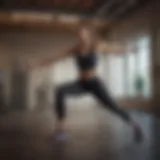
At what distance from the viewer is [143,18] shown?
4961 millimetres

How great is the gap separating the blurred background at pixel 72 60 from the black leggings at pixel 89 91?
0.39 meters

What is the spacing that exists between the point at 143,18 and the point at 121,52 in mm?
2570

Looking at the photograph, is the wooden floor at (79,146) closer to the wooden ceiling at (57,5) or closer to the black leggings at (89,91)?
the black leggings at (89,91)

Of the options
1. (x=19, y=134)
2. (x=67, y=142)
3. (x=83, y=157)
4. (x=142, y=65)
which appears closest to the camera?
(x=83, y=157)

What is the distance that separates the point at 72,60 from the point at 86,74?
1703 millimetres

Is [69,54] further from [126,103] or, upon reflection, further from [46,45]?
[46,45]

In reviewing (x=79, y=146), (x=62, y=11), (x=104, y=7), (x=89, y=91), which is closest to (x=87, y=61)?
(x=89, y=91)

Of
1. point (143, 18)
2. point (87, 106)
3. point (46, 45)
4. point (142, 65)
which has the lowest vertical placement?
point (87, 106)

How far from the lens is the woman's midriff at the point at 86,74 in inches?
95.5

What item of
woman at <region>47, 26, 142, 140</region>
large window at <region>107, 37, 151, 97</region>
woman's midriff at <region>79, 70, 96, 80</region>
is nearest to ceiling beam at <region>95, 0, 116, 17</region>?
large window at <region>107, 37, 151, 97</region>

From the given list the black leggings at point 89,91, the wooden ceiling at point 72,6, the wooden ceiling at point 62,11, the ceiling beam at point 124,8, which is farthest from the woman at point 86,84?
the ceiling beam at point 124,8

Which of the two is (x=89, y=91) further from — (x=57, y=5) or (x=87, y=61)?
(x=57, y=5)

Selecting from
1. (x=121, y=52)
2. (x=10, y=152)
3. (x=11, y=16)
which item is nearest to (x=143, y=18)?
(x=11, y=16)

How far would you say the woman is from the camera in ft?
7.80
